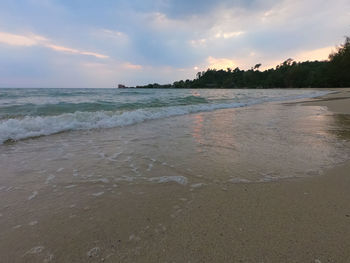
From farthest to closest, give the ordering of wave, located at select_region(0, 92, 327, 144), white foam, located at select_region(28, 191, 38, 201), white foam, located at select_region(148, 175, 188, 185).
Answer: wave, located at select_region(0, 92, 327, 144), white foam, located at select_region(148, 175, 188, 185), white foam, located at select_region(28, 191, 38, 201)

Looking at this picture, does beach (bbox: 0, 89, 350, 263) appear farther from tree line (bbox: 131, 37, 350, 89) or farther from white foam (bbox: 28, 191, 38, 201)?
tree line (bbox: 131, 37, 350, 89)

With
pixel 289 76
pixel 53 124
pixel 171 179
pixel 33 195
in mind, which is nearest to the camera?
pixel 33 195

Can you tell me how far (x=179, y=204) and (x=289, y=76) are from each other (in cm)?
9289

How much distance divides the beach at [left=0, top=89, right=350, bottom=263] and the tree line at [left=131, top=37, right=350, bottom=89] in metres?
68.7

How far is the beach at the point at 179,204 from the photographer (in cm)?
133

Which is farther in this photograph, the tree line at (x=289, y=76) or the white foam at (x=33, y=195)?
the tree line at (x=289, y=76)

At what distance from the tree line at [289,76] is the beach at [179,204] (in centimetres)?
6865

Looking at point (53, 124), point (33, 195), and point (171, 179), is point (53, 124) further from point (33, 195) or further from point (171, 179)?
point (171, 179)

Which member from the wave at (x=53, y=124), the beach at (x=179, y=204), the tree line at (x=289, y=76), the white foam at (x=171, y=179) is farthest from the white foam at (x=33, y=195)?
the tree line at (x=289, y=76)

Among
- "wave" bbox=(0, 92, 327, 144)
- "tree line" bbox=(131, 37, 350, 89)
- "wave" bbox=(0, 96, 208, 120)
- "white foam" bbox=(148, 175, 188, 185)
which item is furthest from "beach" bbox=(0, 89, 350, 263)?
"tree line" bbox=(131, 37, 350, 89)

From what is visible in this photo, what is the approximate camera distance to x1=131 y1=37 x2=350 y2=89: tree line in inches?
2032

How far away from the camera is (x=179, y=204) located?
1.91 metres

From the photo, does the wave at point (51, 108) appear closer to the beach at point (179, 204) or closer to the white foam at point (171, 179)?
the beach at point (179, 204)

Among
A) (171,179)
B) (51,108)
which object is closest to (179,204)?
(171,179)
